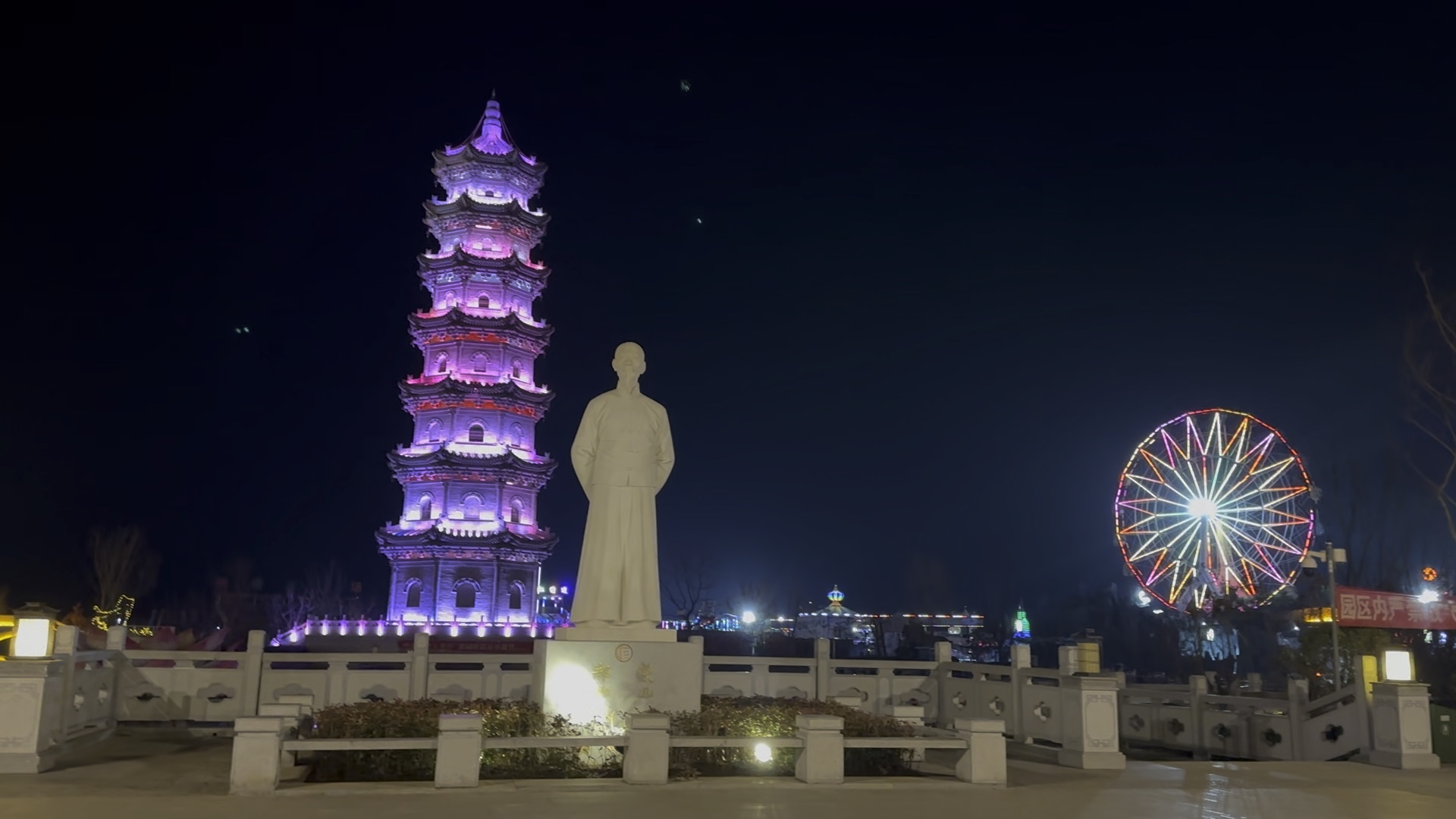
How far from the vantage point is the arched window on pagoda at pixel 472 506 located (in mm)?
54562

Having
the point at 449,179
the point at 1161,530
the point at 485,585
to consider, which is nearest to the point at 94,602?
the point at 485,585

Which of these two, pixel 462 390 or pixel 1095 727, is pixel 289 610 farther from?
pixel 1095 727

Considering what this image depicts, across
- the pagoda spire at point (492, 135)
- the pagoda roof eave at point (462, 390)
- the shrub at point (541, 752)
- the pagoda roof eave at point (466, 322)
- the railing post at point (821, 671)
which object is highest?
the pagoda spire at point (492, 135)

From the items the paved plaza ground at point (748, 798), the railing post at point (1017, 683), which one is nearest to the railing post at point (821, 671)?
the railing post at point (1017, 683)

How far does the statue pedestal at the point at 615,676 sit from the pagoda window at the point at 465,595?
4303 centimetres

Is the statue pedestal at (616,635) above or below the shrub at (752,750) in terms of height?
above

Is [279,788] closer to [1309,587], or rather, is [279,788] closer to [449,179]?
[1309,587]

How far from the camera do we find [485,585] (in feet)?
176

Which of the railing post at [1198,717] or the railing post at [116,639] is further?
the railing post at [1198,717]

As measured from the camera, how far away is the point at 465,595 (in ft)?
176

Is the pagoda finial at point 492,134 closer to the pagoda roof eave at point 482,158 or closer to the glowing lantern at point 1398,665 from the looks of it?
the pagoda roof eave at point 482,158

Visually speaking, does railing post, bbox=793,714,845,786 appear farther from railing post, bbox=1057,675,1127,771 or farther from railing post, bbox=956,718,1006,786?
railing post, bbox=1057,675,1127,771

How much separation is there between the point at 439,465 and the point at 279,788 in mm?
44574

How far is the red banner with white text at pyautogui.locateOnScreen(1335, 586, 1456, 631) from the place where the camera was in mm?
17516
